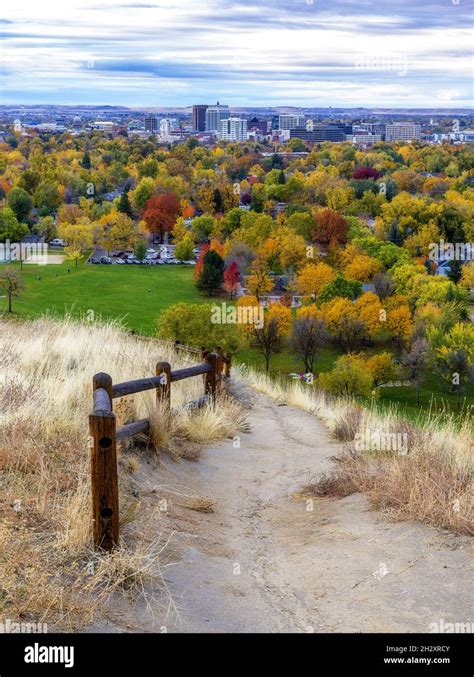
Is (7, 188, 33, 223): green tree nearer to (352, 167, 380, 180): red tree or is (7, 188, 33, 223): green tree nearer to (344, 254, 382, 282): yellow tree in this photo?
(344, 254, 382, 282): yellow tree

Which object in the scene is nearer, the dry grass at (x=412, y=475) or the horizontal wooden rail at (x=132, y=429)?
the dry grass at (x=412, y=475)

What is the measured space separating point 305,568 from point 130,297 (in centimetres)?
6418

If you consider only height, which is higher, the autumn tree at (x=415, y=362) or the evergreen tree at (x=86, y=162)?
the evergreen tree at (x=86, y=162)

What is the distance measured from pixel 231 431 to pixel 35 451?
4.16 metres

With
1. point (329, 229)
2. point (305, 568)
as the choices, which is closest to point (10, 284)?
point (329, 229)

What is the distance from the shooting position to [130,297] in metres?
69.7

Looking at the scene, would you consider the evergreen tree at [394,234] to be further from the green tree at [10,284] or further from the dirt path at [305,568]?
the dirt path at [305,568]

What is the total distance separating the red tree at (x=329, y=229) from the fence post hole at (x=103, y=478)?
244ft

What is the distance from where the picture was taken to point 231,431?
1065 centimetres

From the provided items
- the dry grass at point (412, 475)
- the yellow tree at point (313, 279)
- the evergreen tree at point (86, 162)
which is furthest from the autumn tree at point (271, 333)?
the evergreen tree at point (86, 162)

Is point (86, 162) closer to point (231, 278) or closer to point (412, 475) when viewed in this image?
point (231, 278)

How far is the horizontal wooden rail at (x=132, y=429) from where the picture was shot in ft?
24.3

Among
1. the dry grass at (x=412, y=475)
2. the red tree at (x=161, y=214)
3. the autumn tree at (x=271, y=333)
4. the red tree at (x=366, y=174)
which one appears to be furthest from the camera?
the red tree at (x=366, y=174)

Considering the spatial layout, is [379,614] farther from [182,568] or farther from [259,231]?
[259,231]
